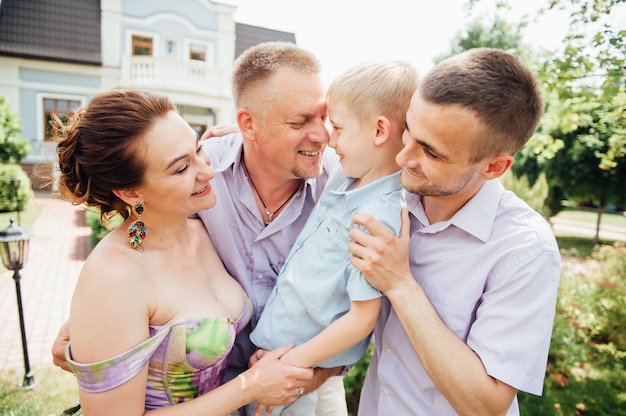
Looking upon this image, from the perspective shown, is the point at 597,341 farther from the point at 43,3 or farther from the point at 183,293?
the point at 43,3

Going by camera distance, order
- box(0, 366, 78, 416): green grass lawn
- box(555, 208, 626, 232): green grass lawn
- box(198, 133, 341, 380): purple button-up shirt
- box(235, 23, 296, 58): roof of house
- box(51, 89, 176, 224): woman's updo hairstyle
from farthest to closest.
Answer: box(555, 208, 626, 232): green grass lawn → box(235, 23, 296, 58): roof of house → box(0, 366, 78, 416): green grass lawn → box(198, 133, 341, 380): purple button-up shirt → box(51, 89, 176, 224): woman's updo hairstyle

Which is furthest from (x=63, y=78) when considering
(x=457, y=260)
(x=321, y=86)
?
(x=457, y=260)

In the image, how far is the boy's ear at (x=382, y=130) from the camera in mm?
1950

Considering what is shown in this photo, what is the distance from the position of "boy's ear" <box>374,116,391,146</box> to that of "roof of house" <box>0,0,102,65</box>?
2006cm

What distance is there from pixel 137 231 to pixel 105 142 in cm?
41

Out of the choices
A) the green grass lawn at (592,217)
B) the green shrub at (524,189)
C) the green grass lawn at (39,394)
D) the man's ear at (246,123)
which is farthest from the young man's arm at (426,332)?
the green grass lawn at (592,217)

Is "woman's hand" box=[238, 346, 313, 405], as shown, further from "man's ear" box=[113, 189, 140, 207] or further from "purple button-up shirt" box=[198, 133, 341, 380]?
"man's ear" box=[113, 189, 140, 207]

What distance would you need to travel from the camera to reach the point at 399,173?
198cm

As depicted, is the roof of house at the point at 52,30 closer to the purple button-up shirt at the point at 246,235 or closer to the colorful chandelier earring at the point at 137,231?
the purple button-up shirt at the point at 246,235

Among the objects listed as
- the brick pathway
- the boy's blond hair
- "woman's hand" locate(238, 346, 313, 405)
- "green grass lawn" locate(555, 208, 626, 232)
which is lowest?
"green grass lawn" locate(555, 208, 626, 232)

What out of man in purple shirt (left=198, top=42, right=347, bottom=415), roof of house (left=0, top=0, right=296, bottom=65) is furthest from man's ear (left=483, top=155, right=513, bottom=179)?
roof of house (left=0, top=0, right=296, bottom=65)

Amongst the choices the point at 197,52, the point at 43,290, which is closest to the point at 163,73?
the point at 197,52

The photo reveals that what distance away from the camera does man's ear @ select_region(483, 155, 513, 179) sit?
1.77 m

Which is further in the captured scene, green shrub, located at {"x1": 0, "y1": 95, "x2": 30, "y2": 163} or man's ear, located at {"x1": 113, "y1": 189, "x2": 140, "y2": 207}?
green shrub, located at {"x1": 0, "y1": 95, "x2": 30, "y2": 163}
